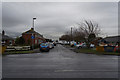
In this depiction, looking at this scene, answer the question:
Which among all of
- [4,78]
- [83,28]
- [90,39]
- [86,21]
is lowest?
[4,78]

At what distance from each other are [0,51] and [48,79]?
1510 cm

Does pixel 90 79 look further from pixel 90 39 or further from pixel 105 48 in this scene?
pixel 90 39

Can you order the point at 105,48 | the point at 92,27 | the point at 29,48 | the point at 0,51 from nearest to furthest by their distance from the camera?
the point at 0,51, the point at 105,48, the point at 29,48, the point at 92,27

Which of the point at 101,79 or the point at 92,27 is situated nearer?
the point at 101,79

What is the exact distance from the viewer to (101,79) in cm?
510

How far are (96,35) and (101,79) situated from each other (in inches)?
813

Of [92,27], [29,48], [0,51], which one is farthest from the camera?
[92,27]

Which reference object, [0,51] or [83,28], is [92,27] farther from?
[0,51]

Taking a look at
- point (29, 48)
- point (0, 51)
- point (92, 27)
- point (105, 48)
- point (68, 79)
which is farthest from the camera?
point (92, 27)

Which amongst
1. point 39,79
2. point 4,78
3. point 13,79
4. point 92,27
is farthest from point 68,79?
point 92,27

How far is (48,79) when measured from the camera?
5078 mm

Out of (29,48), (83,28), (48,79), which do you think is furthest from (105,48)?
(48,79)

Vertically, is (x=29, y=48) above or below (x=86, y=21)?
below

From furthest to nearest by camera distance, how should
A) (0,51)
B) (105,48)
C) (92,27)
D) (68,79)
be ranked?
(92,27) → (105,48) → (0,51) → (68,79)
